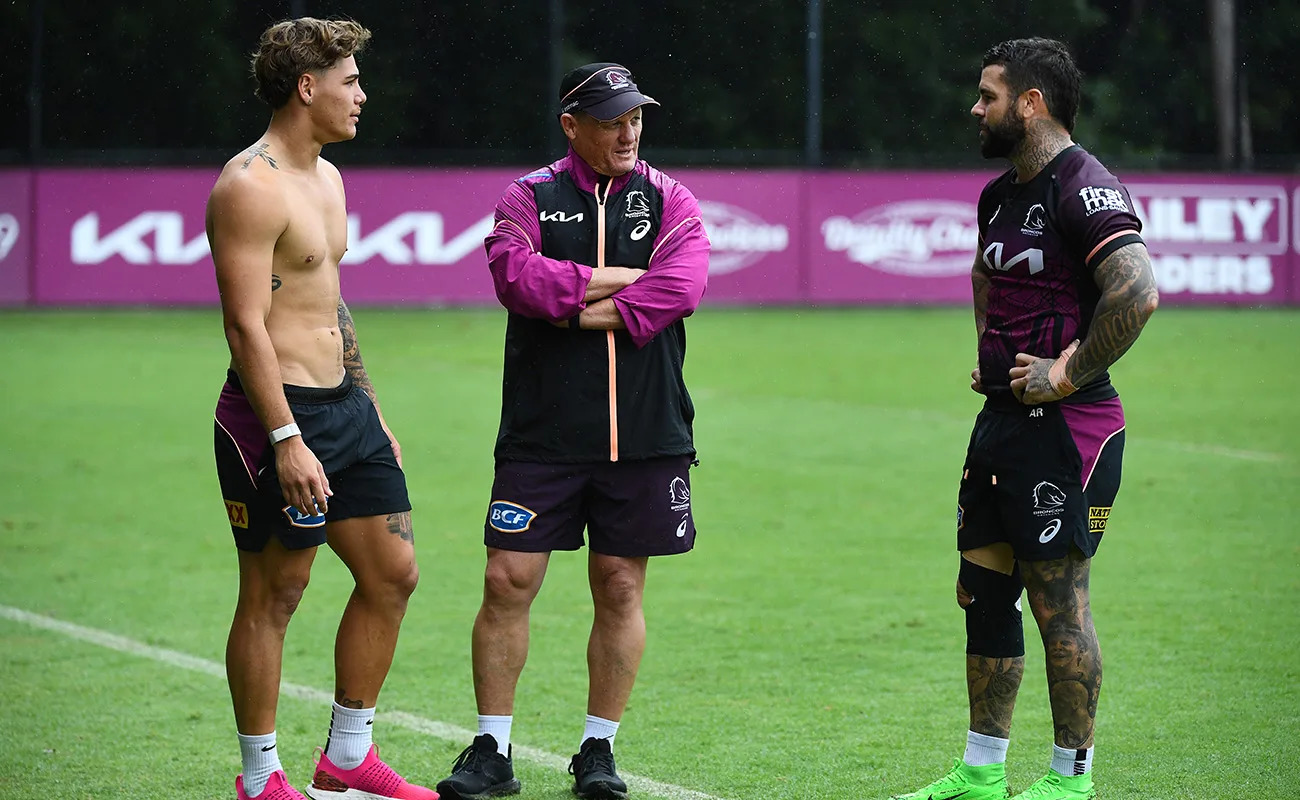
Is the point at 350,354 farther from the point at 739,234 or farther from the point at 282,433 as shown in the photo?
the point at 739,234

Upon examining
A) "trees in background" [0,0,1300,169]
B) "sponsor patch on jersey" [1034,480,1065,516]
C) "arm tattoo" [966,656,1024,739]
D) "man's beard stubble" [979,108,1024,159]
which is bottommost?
"arm tattoo" [966,656,1024,739]

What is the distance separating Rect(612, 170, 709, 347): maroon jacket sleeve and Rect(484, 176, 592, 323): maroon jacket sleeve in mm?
153

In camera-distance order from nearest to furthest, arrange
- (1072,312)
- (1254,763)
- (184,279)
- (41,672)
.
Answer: (1072,312), (1254,763), (41,672), (184,279)

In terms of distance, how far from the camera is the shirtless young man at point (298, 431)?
4.53 metres

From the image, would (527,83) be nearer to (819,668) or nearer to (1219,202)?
(1219,202)

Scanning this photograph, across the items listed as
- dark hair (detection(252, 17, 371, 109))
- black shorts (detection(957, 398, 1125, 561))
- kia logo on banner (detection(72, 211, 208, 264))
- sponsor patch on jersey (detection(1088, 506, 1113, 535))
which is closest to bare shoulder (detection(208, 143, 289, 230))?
dark hair (detection(252, 17, 371, 109))

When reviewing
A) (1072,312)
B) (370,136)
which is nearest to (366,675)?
(1072,312)

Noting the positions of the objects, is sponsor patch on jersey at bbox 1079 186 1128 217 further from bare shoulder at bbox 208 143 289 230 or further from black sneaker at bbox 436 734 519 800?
black sneaker at bbox 436 734 519 800

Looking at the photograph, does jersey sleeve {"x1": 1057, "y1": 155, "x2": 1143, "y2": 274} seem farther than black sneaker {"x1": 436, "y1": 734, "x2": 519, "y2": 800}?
No

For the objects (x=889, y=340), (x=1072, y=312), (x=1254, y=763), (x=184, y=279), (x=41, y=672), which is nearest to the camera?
(x=1072, y=312)

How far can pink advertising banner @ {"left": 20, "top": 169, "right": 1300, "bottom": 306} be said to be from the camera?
898 inches

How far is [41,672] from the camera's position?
254 inches

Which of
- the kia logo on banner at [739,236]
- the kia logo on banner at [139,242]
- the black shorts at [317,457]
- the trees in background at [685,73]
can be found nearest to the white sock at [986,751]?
the black shorts at [317,457]

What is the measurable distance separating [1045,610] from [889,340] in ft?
50.3
